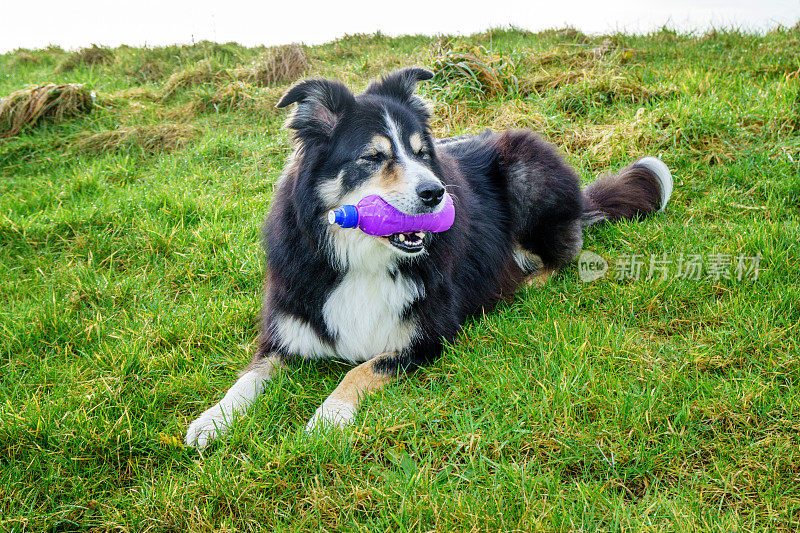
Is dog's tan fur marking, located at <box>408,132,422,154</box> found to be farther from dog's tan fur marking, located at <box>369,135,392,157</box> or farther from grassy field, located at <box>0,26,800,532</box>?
grassy field, located at <box>0,26,800,532</box>

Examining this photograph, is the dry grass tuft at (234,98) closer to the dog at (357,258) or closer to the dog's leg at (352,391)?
the dog at (357,258)

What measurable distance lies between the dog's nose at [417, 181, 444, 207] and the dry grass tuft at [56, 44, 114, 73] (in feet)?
33.2

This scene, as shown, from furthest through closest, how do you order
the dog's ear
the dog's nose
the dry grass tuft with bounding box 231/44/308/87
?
the dry grass tuft with bounding box 231/44/308/87 < the dog's ear < the dog's nose

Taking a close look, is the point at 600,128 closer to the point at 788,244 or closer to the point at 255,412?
the point at 788,244

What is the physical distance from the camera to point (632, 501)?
2.43 m

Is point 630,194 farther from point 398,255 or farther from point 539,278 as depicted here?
point 398,255

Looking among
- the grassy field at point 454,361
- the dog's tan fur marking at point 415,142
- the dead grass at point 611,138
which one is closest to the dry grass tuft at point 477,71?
the grassy field at point 454,361

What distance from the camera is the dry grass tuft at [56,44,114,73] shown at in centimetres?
1062

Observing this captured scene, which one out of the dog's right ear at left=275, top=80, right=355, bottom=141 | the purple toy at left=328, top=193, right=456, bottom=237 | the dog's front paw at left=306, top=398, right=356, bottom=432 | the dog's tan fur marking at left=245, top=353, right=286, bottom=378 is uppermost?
the dog's right ear at left=275, top=80, right=355, bottom=141

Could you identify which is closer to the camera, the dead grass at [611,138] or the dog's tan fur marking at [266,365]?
the dog's tan fur marking at [266,365]

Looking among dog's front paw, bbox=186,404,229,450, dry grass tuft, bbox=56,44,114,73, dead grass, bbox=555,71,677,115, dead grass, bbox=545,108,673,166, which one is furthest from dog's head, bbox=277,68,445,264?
dry grass tuft, bbox=56,44,114,73

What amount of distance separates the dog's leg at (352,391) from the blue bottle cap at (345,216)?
808mm

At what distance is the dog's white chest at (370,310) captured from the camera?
3252 mm

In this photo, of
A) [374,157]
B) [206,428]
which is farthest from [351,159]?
[206,428]
